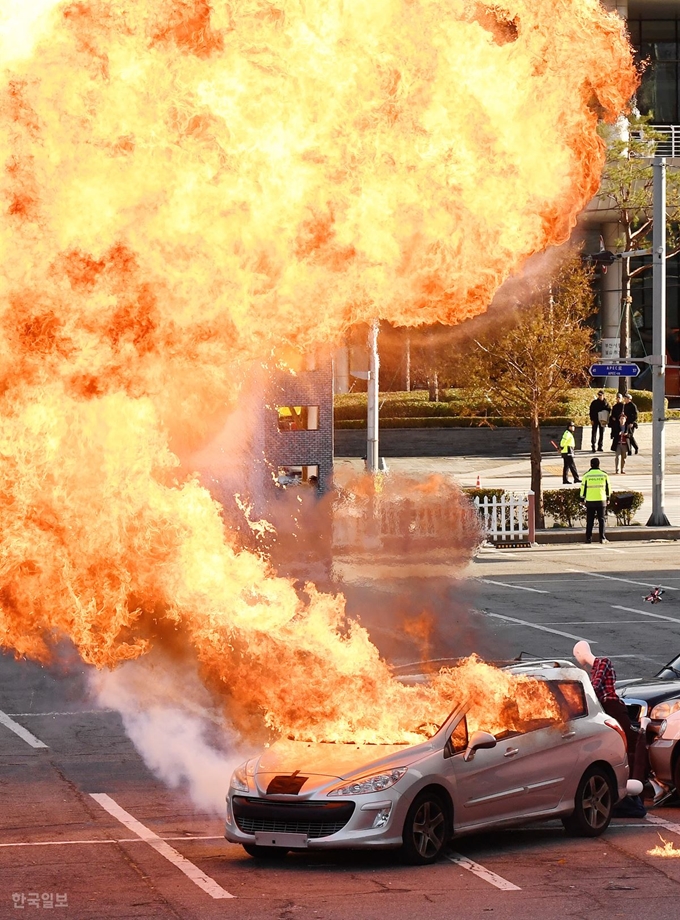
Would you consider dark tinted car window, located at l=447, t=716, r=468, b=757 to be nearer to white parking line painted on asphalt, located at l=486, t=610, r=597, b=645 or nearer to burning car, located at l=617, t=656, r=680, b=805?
burning car, located at l=617, t=656, r=680, b=805

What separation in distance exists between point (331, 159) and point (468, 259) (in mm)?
1630

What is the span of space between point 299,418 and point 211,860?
2367 centimetres

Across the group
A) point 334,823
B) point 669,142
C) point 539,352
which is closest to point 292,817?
point 334,823

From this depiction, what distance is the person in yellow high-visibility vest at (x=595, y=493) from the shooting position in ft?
109

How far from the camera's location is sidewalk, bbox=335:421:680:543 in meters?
35.0

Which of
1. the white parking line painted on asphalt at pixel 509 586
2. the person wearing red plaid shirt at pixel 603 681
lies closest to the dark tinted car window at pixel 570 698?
the person wearing red plaid shirt at pixel 603 681

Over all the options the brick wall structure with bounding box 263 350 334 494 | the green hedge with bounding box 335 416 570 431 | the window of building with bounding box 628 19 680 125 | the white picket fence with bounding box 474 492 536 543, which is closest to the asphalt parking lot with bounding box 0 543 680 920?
the brick wall structure with bounding box 263 350 334 494

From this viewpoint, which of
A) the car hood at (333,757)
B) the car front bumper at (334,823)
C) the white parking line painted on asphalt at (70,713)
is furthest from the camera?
the white parking line painted on asphalt at (70,713)

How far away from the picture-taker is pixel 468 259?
13062mm

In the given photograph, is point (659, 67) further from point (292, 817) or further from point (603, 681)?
point (292, 817)

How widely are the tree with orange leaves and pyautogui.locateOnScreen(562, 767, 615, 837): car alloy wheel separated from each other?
2395cm

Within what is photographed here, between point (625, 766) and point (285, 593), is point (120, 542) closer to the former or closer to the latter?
point (285, 593)

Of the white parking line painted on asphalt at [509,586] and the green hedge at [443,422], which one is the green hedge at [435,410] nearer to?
the green hedge at [443,422]

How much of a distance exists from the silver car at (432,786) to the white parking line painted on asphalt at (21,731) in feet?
16.0
